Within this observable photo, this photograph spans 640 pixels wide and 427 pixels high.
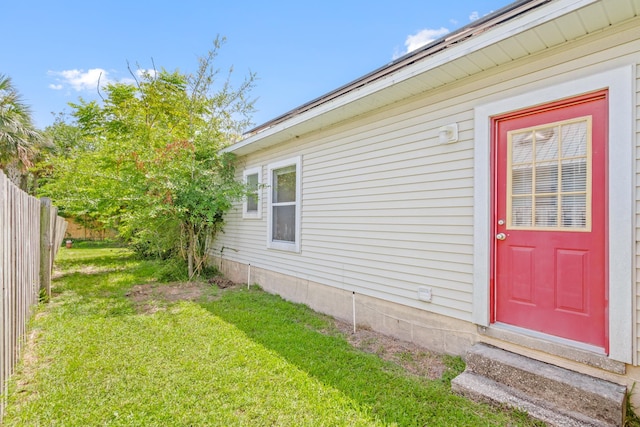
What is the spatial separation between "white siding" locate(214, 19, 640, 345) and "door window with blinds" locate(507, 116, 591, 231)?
1.15 feet

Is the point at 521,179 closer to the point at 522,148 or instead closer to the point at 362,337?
the point at 522,148

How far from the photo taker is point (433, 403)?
2420 mm

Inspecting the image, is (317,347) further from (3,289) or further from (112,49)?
(112,49)

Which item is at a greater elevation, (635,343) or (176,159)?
(176,159)

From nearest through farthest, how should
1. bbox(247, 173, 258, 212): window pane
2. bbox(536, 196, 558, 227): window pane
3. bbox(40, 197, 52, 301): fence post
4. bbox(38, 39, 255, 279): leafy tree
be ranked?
bbox(536, 196, 558, 227): window pane
bbox(40, 197, 52, 301): fence post
bbox(38, 39, 255, 279): leafy tree
bbox(247, 173, 258, 212): window pane

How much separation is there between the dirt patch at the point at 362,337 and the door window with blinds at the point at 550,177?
155 cm

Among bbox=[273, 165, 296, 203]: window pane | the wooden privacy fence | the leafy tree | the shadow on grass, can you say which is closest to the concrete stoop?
the shadow on grass

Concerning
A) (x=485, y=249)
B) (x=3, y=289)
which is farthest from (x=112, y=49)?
(x=485, y=249)

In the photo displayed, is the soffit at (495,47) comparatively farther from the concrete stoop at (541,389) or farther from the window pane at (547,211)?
the concrete stoop at (541,389)

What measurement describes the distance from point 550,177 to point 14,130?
1487 cm

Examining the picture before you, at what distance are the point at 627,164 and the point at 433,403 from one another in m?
2.23

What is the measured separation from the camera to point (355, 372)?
9.53 ft

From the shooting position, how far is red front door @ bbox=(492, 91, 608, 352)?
2389 millimetres

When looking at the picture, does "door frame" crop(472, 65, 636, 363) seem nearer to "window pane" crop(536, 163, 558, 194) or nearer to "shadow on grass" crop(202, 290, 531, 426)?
"window pane" crop(536, 163, 558, 194)
